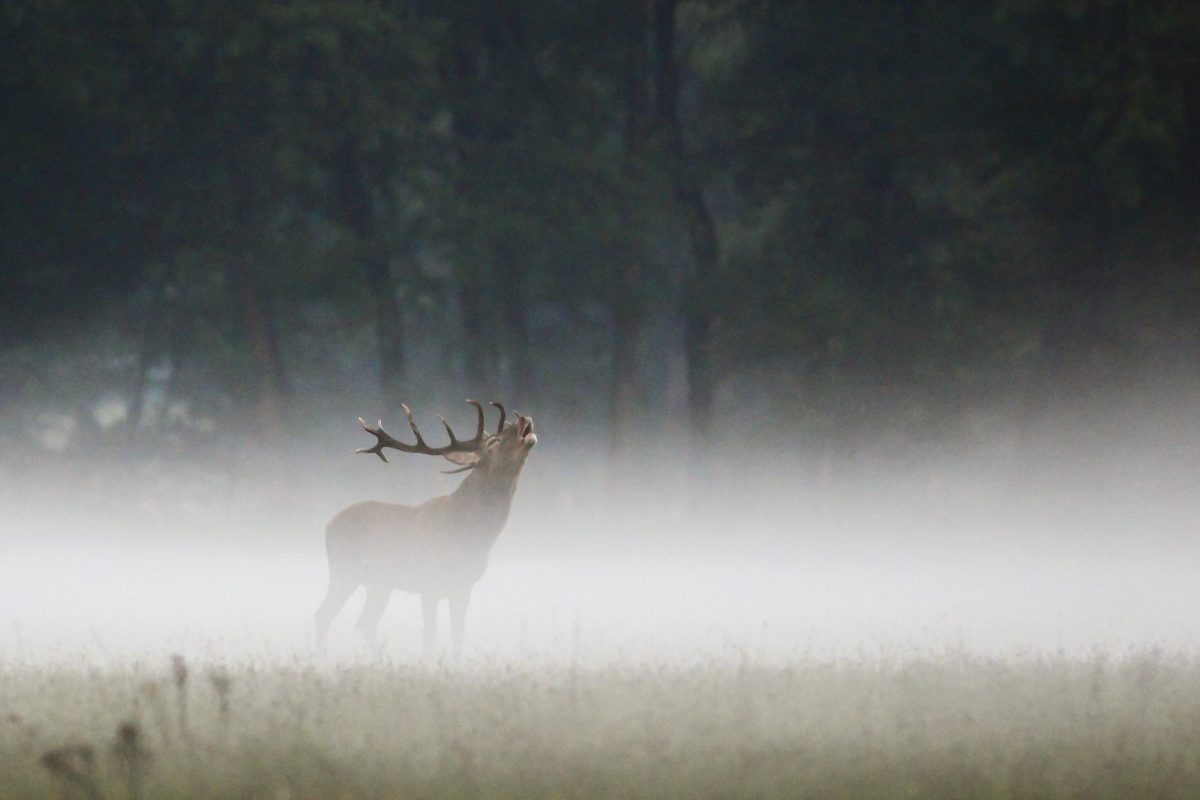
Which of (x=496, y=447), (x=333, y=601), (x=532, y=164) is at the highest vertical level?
(x=532, y=164)

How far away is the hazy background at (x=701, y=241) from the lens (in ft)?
92.1

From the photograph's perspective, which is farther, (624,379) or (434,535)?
(624,379)

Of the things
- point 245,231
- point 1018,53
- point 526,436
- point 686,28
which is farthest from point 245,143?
point 526,436

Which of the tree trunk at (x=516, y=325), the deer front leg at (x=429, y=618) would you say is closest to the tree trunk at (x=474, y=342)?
the tree trunk at (x=516, y=325)

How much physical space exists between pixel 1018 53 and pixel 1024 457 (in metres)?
6.17

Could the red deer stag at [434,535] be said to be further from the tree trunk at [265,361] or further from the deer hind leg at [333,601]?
the tree trunk at [265,361]

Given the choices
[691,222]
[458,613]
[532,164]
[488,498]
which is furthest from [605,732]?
[691,222]

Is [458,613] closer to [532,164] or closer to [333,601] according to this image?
[333,601]

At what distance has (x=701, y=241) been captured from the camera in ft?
110

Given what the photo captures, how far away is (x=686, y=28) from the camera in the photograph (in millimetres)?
37875

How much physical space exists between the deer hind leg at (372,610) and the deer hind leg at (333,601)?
0.60 feet

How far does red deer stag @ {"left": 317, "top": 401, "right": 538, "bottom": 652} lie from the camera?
45.4 feet

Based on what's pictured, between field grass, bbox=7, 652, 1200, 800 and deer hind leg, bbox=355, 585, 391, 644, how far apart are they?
4.84ft

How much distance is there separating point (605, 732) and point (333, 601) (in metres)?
5.12
